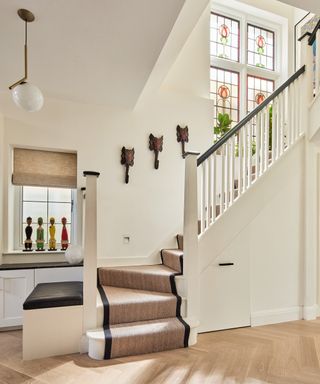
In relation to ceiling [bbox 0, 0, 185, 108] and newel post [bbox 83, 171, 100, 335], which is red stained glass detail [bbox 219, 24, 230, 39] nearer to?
ceiling [bbox 0, 0, 185, 108]

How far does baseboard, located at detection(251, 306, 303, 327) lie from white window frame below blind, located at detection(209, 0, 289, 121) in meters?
3.48

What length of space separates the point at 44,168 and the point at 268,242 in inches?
120

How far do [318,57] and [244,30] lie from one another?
2589 mm

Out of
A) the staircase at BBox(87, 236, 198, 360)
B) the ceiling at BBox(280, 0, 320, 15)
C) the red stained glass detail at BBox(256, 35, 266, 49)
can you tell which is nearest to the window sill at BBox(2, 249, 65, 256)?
the staircase at BBox(87, 236, 198, 360)

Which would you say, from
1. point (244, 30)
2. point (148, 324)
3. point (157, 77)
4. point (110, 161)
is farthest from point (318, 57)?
point (148, 324)

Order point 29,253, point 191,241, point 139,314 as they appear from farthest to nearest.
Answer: point 29,253 < point 191,241 < point 139,314

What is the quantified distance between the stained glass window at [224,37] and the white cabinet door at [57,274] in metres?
4.44

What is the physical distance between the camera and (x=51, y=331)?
2680 millimetres

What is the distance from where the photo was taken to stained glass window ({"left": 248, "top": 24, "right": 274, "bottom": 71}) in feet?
19.2

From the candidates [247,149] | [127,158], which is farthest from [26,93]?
[247,149]

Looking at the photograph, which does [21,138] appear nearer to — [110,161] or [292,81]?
[110,161]

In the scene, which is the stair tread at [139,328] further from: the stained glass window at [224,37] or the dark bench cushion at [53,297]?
the stained glass window at [224,37]

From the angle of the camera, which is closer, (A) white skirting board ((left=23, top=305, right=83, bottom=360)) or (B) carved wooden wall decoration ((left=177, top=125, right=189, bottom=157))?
(A) white skirting board ((left=23, top=305, right=83, bottom=360))

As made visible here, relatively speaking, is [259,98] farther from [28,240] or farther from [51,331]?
[51,331]
